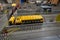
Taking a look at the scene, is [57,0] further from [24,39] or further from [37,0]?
[24,39]

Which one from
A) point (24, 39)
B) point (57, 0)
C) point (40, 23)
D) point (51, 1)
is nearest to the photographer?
point (24, 39)

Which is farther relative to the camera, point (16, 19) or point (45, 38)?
point (16, 19)

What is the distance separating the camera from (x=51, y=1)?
2525 millimetres

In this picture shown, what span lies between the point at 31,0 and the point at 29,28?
1496 millimetres

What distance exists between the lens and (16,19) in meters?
1.35

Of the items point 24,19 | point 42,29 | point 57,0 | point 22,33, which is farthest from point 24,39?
point 57,0

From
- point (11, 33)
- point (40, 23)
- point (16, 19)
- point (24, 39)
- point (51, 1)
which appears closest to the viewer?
point (11, 33)

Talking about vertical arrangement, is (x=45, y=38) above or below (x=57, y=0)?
below

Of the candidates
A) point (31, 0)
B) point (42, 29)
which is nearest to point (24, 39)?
point (42, 29)

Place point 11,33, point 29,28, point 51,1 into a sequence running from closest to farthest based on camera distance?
point 11,33, point 29,28, point 51,1

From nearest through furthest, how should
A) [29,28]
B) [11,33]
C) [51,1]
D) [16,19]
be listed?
[11,33], [29,28], [16,19], [51,1]

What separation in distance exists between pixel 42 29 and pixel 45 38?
0.53ft

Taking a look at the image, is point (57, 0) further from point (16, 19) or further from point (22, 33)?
point (22, 33)

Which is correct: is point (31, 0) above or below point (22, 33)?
above
